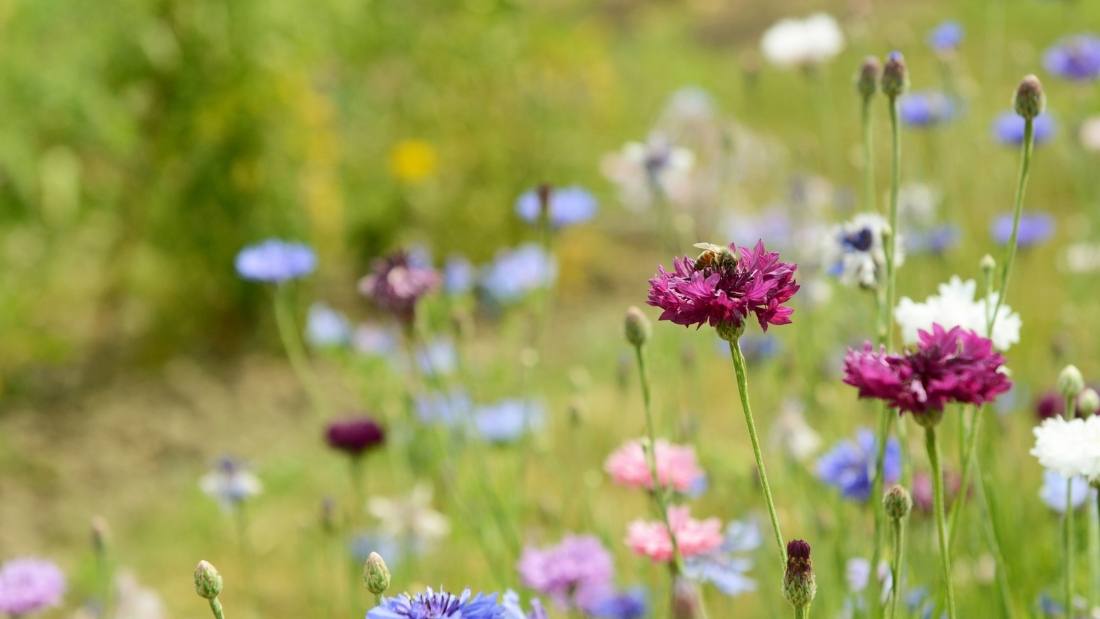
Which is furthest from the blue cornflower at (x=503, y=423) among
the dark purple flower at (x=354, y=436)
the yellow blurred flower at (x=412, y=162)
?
the yellow blurred flower at (x=412, y=162)

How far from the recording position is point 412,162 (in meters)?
3.79

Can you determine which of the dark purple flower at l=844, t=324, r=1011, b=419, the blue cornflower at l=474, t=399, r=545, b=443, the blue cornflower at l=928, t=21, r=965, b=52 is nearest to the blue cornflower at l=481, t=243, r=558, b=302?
the blue cornflower at l=474, t=399, r=545, b=443

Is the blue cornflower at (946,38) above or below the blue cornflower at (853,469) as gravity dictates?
above

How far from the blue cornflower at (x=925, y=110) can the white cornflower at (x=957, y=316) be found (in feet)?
3.45

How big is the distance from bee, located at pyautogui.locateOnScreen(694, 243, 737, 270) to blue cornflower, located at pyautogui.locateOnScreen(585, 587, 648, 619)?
70 centimetres

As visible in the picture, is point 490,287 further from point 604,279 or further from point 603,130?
point 603,130

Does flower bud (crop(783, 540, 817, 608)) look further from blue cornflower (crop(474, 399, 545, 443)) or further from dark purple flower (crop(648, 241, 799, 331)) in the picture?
blue cornflower (crop(474, 399, 545, 443))

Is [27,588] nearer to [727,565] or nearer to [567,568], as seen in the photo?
[567,568]

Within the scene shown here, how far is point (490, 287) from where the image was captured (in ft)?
9.05

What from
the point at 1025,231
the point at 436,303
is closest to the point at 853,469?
the point at 1025,231

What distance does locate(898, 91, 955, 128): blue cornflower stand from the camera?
2.17 m

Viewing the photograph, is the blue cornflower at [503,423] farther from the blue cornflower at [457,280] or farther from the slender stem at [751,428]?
the slender stem at [751,428]

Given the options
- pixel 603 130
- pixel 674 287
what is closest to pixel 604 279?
pixel 603 130

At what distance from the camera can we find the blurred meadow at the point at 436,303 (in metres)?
1.86
